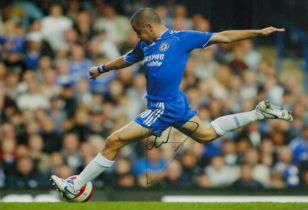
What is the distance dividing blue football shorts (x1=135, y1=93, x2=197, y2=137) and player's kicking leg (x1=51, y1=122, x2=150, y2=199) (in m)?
0.07

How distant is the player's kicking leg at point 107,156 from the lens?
8.05 metres

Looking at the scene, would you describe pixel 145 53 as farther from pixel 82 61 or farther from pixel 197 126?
pixel 82 61

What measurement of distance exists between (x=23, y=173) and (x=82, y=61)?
200 centimetres

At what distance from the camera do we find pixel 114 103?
12.2 m

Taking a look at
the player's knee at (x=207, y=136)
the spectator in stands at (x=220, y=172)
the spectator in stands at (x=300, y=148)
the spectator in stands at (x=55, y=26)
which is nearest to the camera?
the player's knee at (x=207, y=136)

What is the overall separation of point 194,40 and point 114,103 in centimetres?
425

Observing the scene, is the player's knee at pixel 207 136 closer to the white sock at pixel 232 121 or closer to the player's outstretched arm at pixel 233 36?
the white sock at pixel 232 121

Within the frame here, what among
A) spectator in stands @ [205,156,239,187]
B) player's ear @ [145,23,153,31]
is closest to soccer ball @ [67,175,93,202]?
player's ear @ [145,23,153,31]

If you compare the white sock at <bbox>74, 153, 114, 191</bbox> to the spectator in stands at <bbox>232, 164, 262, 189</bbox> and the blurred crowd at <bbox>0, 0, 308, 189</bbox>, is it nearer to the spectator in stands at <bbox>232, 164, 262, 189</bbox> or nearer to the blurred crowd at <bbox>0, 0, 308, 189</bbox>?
the blurred crowd at <bbox>0, 0, 308, 189</bbox>

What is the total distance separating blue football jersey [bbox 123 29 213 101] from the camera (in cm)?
803

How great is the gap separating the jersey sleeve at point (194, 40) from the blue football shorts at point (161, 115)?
53cm
